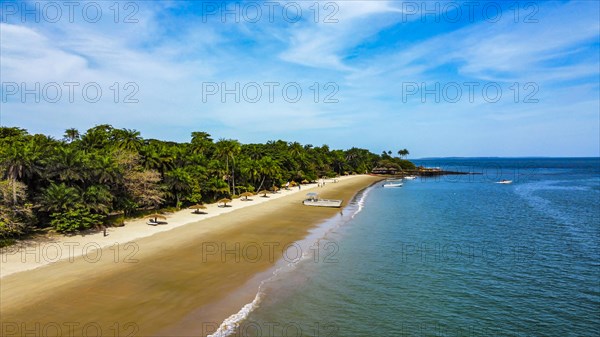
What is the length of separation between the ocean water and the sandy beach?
2924mm

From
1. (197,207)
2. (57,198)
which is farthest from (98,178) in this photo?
(197,207)

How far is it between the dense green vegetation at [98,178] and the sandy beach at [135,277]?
2.76m

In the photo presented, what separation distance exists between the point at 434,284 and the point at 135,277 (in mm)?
20018

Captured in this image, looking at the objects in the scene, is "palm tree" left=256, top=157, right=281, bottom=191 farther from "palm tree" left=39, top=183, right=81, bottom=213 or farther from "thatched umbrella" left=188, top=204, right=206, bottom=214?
"palm tree" left=39, top=183, right=81, bottom=213

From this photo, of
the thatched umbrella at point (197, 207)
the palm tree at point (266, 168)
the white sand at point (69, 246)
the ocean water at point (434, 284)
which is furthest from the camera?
the palm tree at point (266, 168)

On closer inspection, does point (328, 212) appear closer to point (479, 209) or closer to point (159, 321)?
point (479, 209)

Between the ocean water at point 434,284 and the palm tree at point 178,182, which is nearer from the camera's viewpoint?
the ocean water at point 434,284

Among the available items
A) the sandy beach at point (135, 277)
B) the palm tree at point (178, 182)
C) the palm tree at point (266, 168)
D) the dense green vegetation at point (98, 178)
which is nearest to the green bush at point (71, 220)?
the dense green vegetation at point (98, 178)

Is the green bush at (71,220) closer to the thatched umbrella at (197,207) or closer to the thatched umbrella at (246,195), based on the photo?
the thatched umbrella at (197,207)

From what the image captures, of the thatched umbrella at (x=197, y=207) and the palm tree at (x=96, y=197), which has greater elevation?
the palm tree at (x=96, y=197)

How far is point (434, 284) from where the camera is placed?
23.2 meters

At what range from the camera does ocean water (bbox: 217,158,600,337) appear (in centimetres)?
1759

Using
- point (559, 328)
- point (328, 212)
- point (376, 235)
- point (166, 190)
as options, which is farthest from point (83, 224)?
point (559, 328)

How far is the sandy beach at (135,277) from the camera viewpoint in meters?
16.7
